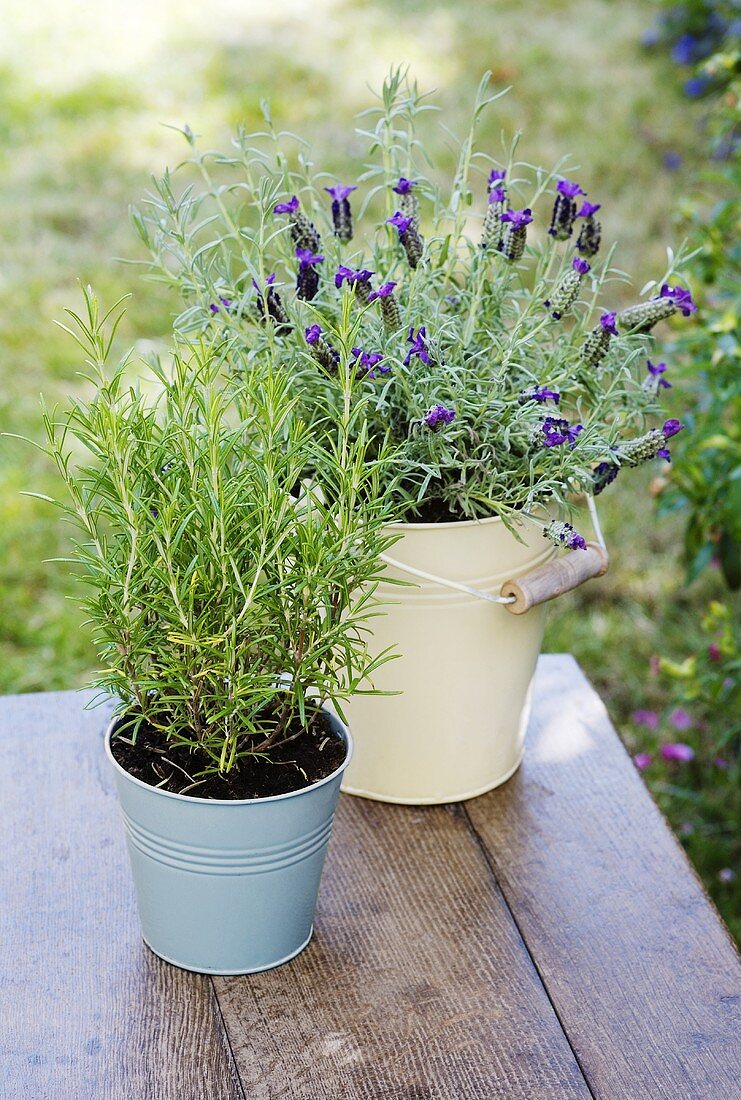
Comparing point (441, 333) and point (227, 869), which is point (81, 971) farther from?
point (441, 333)

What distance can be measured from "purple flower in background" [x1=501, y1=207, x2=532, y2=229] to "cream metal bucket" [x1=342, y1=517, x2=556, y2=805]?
248 mm

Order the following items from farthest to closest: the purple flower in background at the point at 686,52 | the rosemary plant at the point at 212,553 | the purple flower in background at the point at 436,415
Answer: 1. the purple flower in background at the point at 686,52
2. the purple flower in background at the point at 436,415
3. the rosemary plant at the point at 212,553

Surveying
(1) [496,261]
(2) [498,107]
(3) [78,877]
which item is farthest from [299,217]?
(2) [498,107]

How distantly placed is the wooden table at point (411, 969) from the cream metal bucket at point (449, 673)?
4 cm

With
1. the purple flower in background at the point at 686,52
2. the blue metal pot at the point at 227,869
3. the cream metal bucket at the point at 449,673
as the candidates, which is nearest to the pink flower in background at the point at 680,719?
the cream metal bucket at the point at 449,673

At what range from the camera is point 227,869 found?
889 millimetres

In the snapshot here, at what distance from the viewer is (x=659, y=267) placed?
11.4ft

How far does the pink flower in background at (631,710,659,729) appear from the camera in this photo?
7.20 feet

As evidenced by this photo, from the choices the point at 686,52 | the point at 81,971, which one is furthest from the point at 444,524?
the point at 686,52

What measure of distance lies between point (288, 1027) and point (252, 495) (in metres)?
0.40

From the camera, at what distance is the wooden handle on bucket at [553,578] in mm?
1033

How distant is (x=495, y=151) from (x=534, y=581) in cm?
315

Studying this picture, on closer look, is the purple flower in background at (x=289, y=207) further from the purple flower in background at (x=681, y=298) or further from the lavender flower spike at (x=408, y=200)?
the purple flower in background at (x=681, y=298)

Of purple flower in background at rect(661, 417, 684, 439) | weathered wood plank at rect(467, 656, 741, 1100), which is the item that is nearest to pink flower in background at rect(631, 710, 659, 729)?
weathered wood plank at rect(467, 656, 741, 1100)
